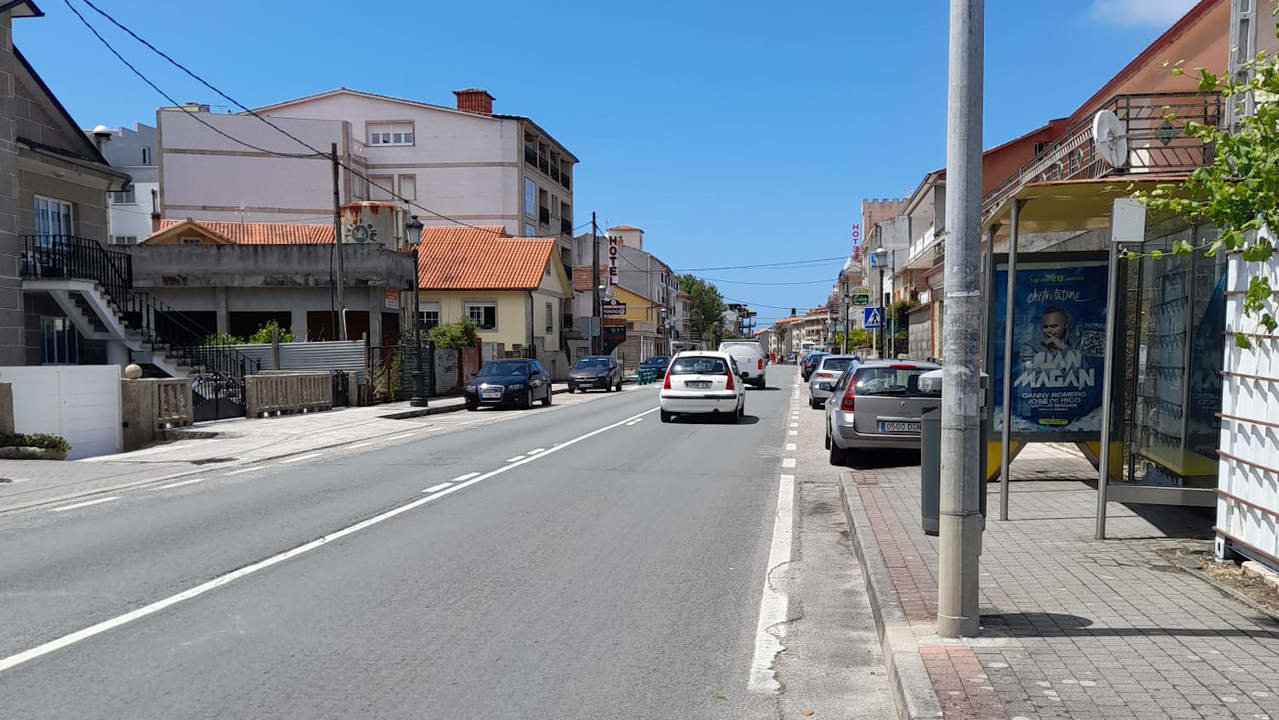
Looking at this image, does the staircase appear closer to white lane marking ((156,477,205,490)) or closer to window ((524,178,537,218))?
white lane marking ((156,477,205,490))

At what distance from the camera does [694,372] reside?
22094 mm

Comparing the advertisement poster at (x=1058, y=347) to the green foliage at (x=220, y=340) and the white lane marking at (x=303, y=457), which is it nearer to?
the white lane marking at (x=303, y=457)

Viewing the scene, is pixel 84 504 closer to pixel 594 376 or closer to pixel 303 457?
pixel 303 457

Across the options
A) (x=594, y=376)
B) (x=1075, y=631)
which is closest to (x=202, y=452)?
(x=1075, y=631)

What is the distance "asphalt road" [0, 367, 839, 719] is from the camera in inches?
184

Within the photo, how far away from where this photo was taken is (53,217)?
23.0 m

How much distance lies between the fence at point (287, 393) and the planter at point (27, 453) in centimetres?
759

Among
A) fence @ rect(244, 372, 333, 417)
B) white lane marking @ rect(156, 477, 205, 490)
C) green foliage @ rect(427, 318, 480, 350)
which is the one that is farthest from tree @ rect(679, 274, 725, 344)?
white lane marking @ rect(156, 477, 205, 490)

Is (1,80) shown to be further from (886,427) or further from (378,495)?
(886,427)

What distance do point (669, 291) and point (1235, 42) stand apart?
4352 inches

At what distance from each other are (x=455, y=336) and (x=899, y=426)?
25.5 meters

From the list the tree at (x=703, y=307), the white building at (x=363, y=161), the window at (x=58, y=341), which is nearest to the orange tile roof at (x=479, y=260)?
the white building at (x=363, y=161)

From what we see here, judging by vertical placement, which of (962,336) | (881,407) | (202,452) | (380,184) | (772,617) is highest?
(380,184)

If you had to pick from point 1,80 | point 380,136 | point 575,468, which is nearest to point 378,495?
point 575,468
